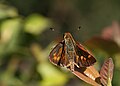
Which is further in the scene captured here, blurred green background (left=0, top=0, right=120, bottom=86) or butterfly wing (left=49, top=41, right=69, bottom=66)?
blurred green background (left=0, top=0, right=120, bottom=86)

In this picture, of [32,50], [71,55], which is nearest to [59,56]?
[71,55]

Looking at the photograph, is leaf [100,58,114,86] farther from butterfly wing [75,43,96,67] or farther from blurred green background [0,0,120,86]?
blurred green background [0,0,120,86]

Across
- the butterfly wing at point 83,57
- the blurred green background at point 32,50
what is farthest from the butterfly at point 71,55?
the blurred green background at point 32,50

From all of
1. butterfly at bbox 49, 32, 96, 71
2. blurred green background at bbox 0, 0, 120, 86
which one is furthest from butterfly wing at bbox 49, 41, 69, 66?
blurred green background at bbox 0, 0, 120, 86

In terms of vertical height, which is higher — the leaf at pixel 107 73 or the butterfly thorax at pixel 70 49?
the butterfly thorax at pixel 70 49

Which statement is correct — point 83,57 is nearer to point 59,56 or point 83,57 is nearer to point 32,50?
point 59,56

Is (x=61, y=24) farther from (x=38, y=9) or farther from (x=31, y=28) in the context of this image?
(x=31, y=28)

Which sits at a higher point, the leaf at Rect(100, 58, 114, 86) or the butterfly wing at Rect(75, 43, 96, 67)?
the butterfly wing at Rect(75, 43, 96, 67)

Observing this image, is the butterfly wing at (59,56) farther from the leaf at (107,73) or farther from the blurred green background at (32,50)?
the blurred green background at (32,50)
